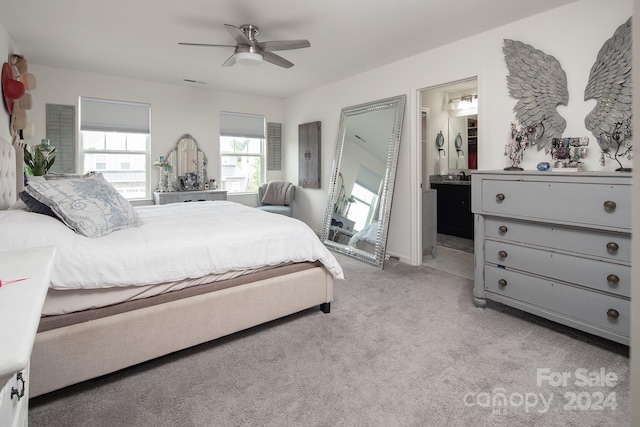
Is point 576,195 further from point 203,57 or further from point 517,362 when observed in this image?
point 203,57

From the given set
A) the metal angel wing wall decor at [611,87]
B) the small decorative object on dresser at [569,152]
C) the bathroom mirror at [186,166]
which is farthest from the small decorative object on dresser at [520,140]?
the bathroom mirror at [186,166]

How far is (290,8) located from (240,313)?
2.43 m

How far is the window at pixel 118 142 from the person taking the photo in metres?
4.66

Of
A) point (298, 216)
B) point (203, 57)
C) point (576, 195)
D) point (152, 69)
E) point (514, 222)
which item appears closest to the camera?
point (576, 195)

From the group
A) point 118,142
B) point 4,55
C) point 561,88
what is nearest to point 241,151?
point 118,142

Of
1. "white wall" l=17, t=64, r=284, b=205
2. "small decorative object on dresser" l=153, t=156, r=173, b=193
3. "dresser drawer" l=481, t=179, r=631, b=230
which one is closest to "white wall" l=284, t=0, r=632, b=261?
"dresser drawer" l=481, t=179, r=631, b=230

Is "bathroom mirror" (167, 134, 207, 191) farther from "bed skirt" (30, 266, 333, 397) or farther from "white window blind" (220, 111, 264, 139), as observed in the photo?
"bed skirt" (30, 266, 333, 397)

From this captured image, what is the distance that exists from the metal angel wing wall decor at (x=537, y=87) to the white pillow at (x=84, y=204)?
329 cm

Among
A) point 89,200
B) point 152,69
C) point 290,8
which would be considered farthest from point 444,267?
point 152,69

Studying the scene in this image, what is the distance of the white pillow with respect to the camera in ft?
6.06

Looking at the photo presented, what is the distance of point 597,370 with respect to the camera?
192 centimetres

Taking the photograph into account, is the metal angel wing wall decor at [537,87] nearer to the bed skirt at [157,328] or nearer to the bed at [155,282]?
the bed at [155,282]

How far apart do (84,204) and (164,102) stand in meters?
3.75

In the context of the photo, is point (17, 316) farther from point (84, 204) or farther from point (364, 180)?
point (364, 180)
